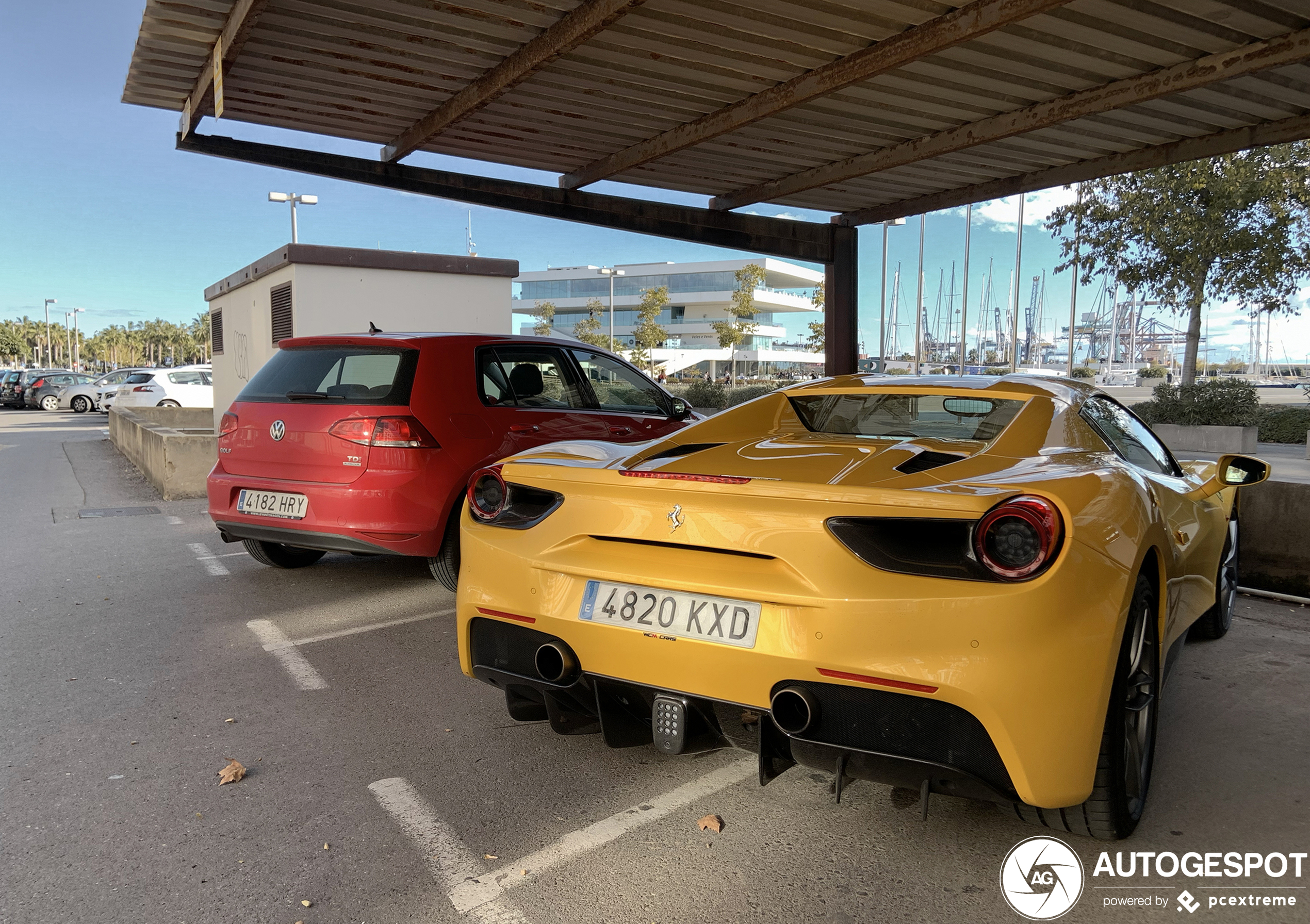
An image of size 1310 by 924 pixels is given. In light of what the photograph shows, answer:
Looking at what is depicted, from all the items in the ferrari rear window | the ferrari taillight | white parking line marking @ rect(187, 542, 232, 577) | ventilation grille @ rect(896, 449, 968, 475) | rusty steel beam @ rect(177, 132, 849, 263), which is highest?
rusty steel beam @ rect(177, 132, 849, 263)

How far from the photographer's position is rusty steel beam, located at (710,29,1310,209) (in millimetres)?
5660

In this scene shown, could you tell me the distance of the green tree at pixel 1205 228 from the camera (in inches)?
755

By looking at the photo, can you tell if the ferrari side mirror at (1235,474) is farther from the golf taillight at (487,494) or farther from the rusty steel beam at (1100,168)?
the rusty steel beam at (1100,168)

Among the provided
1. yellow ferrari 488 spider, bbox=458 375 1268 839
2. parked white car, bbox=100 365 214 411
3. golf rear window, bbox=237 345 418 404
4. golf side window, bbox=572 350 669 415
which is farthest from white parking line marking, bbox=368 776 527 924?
parked white car, bbox=100 365 214 411

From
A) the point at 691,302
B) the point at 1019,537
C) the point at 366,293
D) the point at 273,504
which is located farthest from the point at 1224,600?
the point at 691,302

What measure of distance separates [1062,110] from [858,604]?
19.9 feet

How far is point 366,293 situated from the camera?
40.1 feet

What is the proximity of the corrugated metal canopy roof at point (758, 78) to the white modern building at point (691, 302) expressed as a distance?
76041mm

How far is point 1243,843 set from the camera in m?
2.62

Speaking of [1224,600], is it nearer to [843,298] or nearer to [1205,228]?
[843,298]

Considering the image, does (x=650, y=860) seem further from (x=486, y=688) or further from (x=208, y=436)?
(x=208, y=436)

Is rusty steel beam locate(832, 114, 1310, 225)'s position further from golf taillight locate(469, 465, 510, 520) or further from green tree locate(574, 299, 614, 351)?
green tree locate(574, 299, 614, 351)

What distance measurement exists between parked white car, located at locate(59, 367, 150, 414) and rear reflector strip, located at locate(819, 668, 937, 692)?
36.3 meters

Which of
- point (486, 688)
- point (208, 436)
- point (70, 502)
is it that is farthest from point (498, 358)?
point (70, 502)
